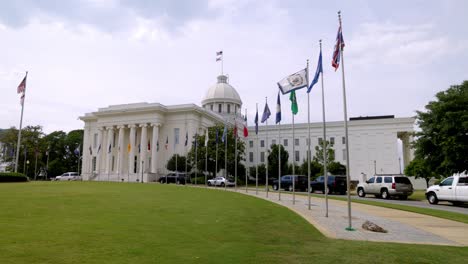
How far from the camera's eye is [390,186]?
30.5 meters

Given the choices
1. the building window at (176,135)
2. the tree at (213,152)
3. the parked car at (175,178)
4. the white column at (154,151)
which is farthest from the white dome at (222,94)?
the parked car at (175,178)

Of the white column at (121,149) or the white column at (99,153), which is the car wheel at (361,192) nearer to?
the white column at (121,149)

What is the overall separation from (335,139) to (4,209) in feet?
248

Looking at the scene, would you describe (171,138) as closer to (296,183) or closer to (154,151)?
(154,151)

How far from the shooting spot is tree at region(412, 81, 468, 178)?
26781mm

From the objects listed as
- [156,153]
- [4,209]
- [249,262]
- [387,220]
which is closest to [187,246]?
[249,262]

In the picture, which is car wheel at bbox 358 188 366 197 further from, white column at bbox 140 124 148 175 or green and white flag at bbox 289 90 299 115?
white column at bbox 140 124 148 175

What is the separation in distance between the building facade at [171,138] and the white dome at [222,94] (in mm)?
259

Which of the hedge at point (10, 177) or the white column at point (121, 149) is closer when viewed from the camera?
the hedge at point (10, 177)

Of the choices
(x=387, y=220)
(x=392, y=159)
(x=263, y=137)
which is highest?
(x=263, y=137)

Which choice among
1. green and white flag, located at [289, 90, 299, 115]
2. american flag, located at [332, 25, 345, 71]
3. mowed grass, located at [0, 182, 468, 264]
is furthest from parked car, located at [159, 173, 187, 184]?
american flag, located at [332, 25, 345, 71]

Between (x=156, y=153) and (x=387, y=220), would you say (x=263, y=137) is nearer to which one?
(x=156, y=153)

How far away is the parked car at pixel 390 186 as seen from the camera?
3030cm

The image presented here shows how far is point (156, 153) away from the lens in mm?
69188
